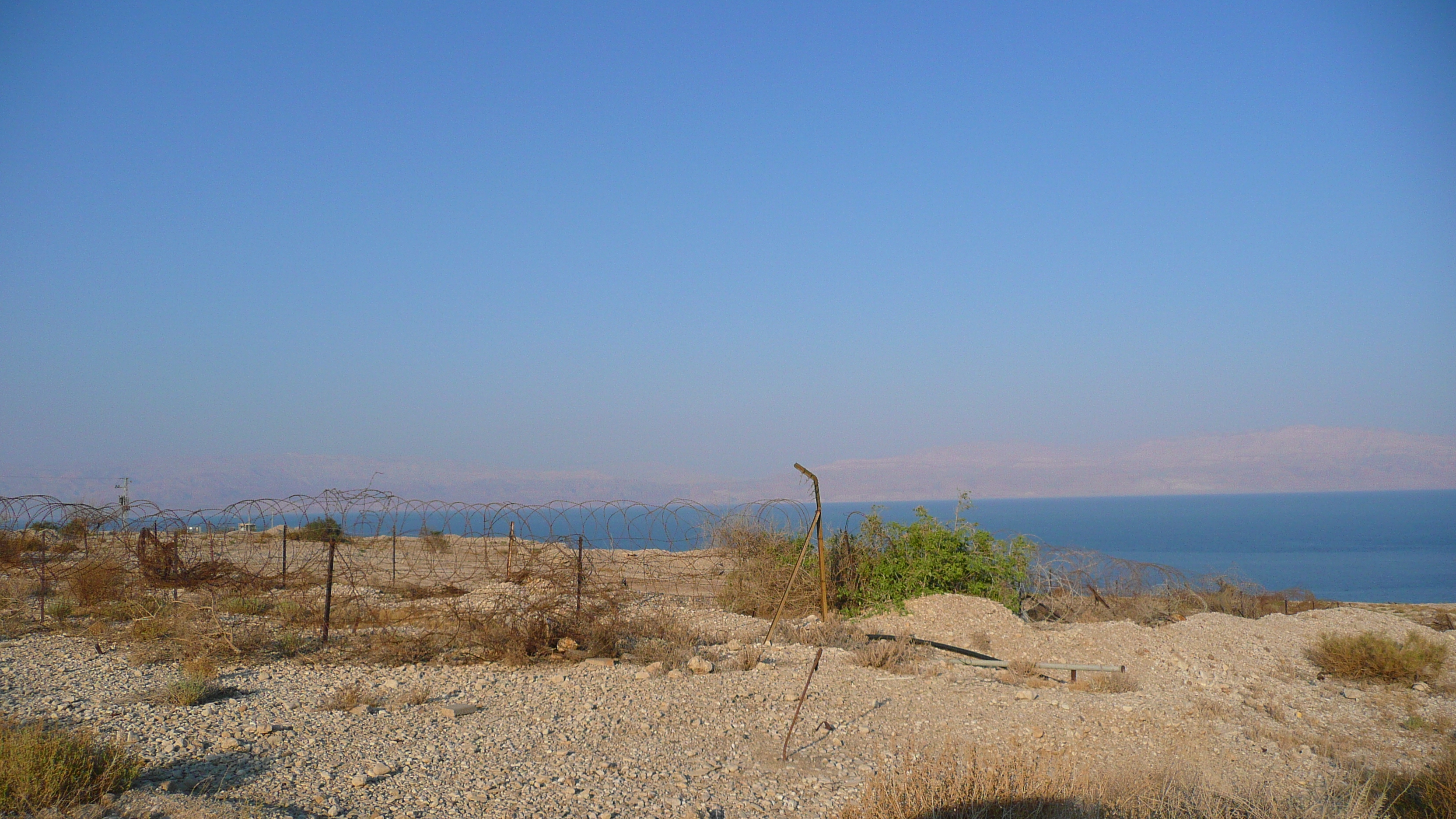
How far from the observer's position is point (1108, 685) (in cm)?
1177

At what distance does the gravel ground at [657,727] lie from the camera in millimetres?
7012

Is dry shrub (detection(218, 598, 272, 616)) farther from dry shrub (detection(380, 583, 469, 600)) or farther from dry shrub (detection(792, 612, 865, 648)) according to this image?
dry shrub (detection(792, 612, 865, 648))

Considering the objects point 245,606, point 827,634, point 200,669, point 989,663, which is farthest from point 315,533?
point 989,663

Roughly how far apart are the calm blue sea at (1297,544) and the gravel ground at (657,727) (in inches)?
300

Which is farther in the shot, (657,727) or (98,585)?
(98,585)

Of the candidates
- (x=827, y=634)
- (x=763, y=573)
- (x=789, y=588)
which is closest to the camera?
(x=789, y=588)

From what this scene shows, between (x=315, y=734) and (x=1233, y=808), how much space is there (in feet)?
28.1

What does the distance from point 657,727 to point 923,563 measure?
9.66 meters

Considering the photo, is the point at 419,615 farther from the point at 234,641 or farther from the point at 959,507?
the point at 959,507

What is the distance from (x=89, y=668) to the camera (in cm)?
1047

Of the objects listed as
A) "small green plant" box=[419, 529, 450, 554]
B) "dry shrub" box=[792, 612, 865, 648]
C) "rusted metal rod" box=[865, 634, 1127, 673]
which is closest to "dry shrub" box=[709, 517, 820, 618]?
"dry shrub" box=[792, 612, 865, 648]

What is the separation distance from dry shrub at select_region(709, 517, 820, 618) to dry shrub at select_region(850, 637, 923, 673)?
3959 millimetres

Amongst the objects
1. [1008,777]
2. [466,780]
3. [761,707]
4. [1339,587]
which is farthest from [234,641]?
[1339,587]

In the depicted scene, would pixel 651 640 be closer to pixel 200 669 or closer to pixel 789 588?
pixel 789 588
